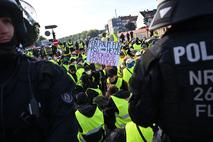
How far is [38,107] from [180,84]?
910 mm

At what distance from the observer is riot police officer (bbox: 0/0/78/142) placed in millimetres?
1958

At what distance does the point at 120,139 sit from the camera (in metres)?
4.71

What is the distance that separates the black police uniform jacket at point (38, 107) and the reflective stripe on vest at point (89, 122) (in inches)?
149

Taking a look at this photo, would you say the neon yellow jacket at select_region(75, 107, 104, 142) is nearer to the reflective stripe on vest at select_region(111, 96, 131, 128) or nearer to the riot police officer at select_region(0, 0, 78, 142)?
the reflective stripe on vest at select_region(111, 96, 131, 128)

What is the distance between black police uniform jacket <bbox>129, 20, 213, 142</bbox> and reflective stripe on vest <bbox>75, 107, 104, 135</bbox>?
3297 millimetres

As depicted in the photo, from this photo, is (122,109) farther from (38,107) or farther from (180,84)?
(38,107)

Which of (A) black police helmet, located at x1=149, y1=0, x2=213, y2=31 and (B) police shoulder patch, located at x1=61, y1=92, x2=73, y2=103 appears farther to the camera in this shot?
(A) black police helmet, located at x1=149, y1=0, x2=213, y2=31

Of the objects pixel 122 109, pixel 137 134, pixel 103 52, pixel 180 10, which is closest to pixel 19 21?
pixel 180 10

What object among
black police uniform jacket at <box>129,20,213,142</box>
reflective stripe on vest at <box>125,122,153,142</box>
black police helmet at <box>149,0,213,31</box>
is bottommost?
reflective stripe on vest at <box>125,122,153,142</box>

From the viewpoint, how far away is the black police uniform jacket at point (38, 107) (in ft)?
6.42

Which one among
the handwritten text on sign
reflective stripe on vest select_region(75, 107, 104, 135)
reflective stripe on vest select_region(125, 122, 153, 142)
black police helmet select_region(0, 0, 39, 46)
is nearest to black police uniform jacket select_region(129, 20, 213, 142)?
black police helmet select_region(0, 0, 39, 46)

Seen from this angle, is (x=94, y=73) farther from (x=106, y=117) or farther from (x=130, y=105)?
(x=130, y=105)

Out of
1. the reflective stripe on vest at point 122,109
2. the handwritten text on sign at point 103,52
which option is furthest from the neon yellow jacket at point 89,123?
the handwritten text on sign at point 103,52

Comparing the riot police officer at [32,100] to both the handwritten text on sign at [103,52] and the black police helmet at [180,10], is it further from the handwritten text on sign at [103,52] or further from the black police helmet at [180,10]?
the handwritten text on sign at [103,52]
